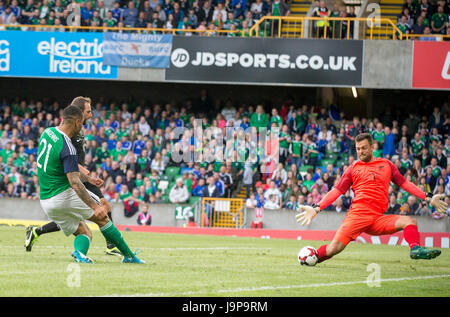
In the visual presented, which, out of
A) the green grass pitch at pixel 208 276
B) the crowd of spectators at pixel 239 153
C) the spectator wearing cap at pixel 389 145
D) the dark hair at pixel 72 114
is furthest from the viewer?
the spectator wearing cap at pixel 389 145

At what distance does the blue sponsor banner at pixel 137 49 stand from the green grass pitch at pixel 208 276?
50.0ft

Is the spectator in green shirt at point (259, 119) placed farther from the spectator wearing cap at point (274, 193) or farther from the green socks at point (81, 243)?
the green socks at point (81, 243)

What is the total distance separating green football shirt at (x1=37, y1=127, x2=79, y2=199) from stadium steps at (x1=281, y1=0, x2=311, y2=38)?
19564mm

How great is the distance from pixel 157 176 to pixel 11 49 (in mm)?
7355

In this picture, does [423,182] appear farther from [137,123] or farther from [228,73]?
[137,123]

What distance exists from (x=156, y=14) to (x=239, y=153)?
6.51 meters

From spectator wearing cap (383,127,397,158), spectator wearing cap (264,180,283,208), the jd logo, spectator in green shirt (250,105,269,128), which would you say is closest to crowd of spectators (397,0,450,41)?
spectator wearing cap (383,127,397,158)

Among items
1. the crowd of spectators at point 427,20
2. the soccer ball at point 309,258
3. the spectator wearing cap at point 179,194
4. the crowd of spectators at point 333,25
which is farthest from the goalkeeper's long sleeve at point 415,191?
the crowd of spectators at point 427,20

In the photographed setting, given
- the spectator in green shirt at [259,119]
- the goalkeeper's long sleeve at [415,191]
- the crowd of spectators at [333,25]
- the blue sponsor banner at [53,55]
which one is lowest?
the goalkeeper's long sleeve at [415,191]

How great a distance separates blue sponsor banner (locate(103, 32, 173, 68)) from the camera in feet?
89.1

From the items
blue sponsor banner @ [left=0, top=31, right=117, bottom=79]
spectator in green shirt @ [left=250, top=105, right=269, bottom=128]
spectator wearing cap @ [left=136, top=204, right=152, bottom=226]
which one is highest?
blue sponsor banner @ [left=0, top=31, right=117, bottom=79]

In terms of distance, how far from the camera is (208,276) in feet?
28.7

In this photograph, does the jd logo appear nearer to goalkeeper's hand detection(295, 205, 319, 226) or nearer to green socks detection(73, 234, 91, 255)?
green socks detection(73, 234, 91, 255)

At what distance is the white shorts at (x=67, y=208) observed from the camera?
935cm
